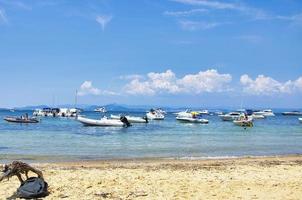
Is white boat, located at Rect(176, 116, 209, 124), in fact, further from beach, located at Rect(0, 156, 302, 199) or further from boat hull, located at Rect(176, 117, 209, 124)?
beach, located at Rect(0, 156, 302, 199)

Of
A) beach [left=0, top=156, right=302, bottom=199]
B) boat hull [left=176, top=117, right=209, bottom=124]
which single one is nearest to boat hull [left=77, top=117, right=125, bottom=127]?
boat hull [left=176, top=117, right=209, bottom=124]

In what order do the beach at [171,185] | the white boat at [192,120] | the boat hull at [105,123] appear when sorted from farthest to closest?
the white boat at [192,120] < the boat hull at [105,123] < the beach at [171,185]

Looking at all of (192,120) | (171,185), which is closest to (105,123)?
(192,120)

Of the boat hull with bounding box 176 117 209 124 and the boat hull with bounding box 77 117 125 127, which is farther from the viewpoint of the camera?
the boat hull with bounding box 176 117 209 124

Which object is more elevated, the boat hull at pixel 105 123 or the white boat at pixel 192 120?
the white boat at pixel 192 120

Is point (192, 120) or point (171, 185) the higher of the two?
point (192, 120)

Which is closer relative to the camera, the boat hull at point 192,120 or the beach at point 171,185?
the beach at point 171,185

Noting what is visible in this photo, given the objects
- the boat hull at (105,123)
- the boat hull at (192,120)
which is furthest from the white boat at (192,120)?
the boat hull at (105,123)

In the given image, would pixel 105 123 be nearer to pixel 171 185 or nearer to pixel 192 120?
pixel 192 120

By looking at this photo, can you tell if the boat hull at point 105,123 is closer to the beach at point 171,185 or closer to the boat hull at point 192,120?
the boat hull at point 192,120

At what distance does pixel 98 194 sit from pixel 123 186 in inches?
50.5

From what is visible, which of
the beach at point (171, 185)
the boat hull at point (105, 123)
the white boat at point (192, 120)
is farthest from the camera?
the white boat at point (192, 120)

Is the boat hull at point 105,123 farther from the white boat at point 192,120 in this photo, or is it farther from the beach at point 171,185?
the beach at point 171,185

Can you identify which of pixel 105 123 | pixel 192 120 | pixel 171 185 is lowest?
pixel 171 185
